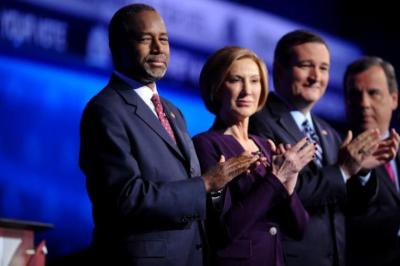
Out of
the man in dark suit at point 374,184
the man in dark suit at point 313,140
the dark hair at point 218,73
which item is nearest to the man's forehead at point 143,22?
the dark hair at point 218,73

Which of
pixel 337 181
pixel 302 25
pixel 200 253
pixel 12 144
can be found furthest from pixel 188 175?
pixel 302 25

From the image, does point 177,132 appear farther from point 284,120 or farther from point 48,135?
point 48,135

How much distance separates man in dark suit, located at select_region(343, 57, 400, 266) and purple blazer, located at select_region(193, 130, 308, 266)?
51 centimetres

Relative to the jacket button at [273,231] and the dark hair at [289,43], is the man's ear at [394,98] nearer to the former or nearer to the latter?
the dark hair at [289,43]

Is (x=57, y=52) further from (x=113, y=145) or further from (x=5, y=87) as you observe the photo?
(x=113, y=145)

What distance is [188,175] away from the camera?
→ 8.88 ft

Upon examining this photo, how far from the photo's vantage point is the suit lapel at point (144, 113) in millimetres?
2658

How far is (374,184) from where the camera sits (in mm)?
3391

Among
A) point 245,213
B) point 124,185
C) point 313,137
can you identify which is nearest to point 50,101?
point 313,137

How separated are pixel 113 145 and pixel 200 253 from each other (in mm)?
440

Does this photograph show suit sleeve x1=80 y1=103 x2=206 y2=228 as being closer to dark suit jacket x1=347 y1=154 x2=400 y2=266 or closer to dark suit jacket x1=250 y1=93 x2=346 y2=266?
dark suit jacket x1=250 y1=93 x2=346 y2=266

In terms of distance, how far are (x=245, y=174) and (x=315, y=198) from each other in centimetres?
35

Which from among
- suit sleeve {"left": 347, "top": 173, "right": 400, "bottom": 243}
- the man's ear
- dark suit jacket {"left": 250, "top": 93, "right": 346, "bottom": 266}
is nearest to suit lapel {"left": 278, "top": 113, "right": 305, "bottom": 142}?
dark suit jacket {"left": 250, "top": 93, "right": 346, "bottom": 266}

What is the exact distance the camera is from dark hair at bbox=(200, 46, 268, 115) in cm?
310
